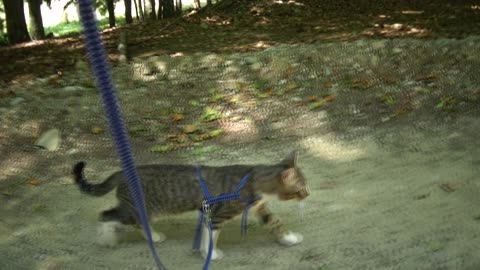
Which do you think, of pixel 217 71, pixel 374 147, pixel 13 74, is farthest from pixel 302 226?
pixel 13 74

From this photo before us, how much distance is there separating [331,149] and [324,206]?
138cm

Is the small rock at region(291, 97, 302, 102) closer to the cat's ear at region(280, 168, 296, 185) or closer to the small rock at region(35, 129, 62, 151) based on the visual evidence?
the small rock at region(35, 129, 62, 151)

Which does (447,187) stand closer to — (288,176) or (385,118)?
(288,176)

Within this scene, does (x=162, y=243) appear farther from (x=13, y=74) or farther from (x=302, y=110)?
(x=13, y=74)

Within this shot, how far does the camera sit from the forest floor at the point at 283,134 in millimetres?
3939

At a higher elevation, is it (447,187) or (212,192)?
(212,192)

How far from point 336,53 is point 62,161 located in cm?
459

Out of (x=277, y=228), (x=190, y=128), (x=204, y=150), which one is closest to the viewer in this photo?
(x=277, y=228)

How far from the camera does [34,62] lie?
954 centimetres

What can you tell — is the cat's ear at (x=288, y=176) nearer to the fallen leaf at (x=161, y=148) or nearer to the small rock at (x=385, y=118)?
the fallen leaf at (x=161, y=148)

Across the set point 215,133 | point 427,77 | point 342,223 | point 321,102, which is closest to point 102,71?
point 342,223

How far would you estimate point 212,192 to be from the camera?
156 inches

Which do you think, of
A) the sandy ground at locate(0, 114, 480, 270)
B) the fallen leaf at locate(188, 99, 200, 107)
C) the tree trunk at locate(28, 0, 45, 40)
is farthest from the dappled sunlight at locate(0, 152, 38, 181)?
the tree trunk at locate(28, 0, 45, 40)

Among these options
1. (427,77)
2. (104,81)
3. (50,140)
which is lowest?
(50,140)
